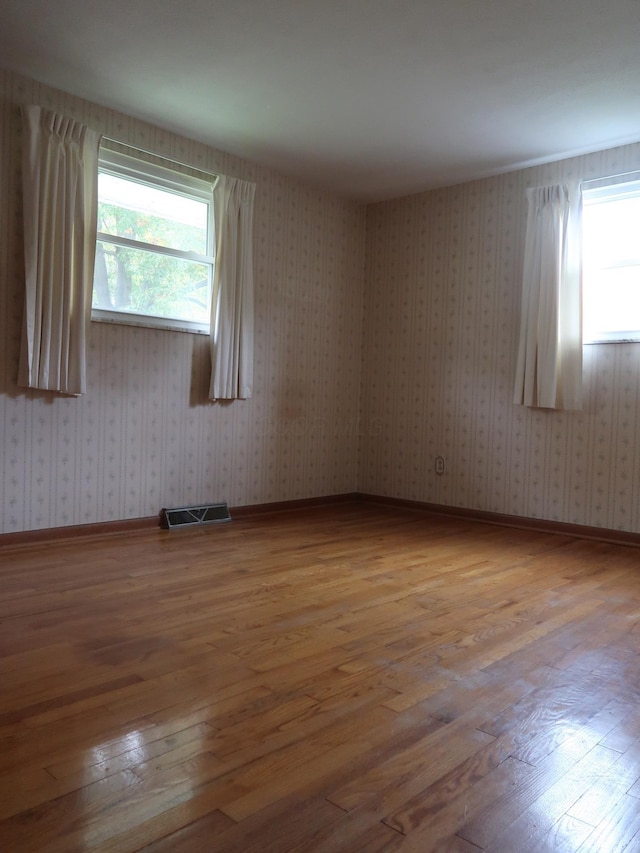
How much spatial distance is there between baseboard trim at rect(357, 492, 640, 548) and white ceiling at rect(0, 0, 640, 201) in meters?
2.73

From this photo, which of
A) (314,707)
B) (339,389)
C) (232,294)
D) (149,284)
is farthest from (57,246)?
(314,707)

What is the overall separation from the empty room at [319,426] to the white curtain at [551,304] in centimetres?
2

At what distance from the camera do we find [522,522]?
5133mm

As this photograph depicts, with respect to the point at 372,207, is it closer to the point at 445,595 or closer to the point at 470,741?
the point at 445,595

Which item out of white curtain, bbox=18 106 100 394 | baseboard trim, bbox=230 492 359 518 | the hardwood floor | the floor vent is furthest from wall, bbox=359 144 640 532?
white curtain, bbox=18 106 100 394

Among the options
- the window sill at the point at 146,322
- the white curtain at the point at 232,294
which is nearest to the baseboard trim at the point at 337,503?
the white curtain at the point at 232,294

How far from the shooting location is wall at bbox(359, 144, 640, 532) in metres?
4.68

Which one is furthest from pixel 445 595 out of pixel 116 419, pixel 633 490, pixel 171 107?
pixel 171 107

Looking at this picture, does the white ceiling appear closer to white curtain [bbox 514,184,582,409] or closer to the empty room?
the empty room

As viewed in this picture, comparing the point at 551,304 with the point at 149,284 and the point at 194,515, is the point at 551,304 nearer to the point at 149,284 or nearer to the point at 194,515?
the point at 149,284

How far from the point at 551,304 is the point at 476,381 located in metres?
0.93

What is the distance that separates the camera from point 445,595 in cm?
318

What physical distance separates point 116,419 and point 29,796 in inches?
125

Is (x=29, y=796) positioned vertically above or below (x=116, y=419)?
below
